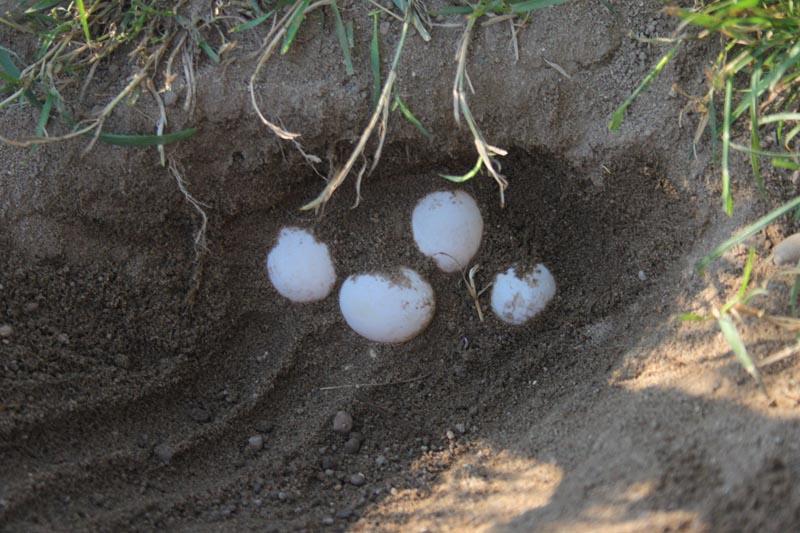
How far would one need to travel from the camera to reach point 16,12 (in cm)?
214

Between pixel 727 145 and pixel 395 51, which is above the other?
pixel 395 51

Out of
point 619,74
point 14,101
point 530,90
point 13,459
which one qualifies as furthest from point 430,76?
point 13,459

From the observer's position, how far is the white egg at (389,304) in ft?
7.06

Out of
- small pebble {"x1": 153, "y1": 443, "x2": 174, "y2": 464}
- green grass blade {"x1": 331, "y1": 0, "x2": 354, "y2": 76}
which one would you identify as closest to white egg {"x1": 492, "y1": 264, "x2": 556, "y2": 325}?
green grass blade {"x1": 331, "y1": 0, "x2": 354, "y2": 76}

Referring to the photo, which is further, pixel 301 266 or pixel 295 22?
pixel 301 266

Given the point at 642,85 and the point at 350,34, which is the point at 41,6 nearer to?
the point at 350,34

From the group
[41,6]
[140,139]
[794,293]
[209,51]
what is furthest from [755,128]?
[41,6]

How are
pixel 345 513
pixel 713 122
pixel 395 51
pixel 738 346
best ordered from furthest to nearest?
pixel 395 51, pixel 713 122, pixel 345 513, pixel 738 346

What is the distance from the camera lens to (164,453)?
6.50 ft

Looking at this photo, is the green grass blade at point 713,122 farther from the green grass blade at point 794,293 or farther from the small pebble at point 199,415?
the small pebble at point 199,415

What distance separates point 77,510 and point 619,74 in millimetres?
1703

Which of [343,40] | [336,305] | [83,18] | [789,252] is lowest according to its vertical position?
[789,252]

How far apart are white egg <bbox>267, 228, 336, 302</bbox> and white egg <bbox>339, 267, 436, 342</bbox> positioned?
0.07 m

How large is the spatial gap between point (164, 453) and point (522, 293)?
102 cm
